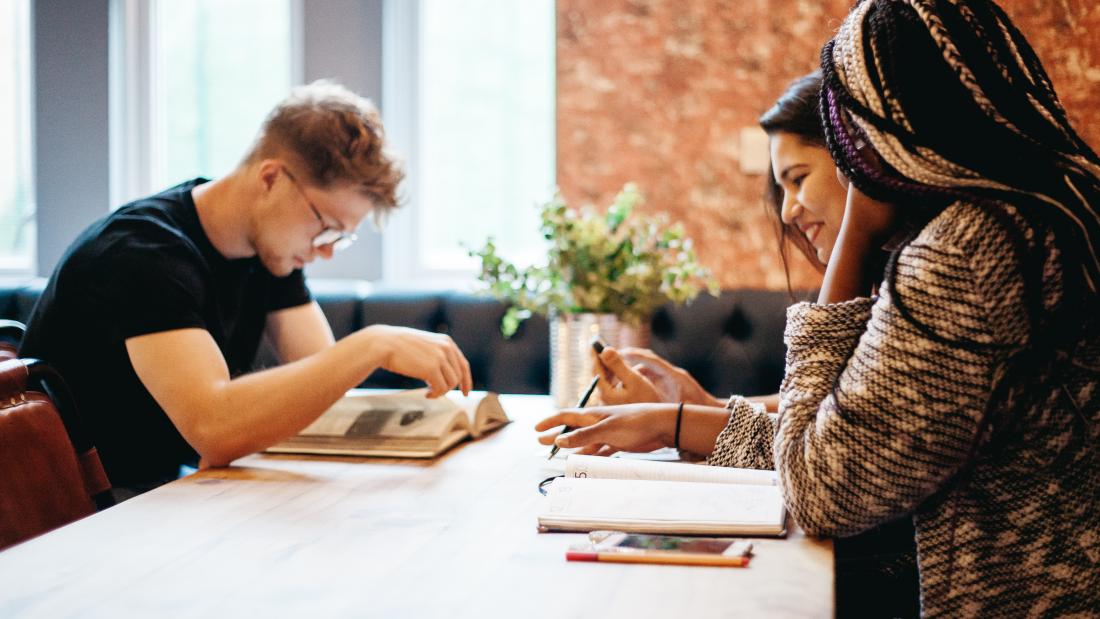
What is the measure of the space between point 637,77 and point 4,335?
1782 millimetres

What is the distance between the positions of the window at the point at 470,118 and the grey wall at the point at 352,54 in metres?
0.04

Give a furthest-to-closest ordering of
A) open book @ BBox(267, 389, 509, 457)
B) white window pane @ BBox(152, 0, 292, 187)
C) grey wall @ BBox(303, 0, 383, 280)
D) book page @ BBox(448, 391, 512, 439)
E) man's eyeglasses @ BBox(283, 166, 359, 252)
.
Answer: white window pane @ BBox(152, 0, 292, 187) → grey wall @ BBox(303, 0, 383, 280) → man's eyeglasses @ BBox(283, 166, 359, 252) → book page @ BBox(448, 391, 512, 439) → open book @ BBox(267, 389, 509, 457)

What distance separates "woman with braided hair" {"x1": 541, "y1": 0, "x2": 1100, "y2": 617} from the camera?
0.89 m

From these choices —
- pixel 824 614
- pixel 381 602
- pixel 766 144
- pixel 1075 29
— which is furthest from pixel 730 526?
pixel 1075 29

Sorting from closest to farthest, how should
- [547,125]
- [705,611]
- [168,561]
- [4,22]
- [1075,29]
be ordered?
[705,611] → [168,561] → [1075,29] → [547,125] → [4,22]

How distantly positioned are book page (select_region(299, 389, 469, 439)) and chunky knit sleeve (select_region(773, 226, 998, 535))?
692 mm

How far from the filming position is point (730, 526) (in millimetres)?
1012

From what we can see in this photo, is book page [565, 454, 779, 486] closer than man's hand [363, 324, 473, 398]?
Yes

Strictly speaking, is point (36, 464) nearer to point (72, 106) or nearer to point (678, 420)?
point (678, 420)

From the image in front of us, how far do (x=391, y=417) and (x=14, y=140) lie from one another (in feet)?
9.07

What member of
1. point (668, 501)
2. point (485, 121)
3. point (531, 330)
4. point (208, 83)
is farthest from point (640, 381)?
point (208, 83)

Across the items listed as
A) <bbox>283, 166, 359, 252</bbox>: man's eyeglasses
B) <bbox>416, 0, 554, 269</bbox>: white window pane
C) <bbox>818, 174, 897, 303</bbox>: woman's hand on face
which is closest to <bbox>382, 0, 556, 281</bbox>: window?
<bbox>416, 0, 554, 269</bbox>: white window pane

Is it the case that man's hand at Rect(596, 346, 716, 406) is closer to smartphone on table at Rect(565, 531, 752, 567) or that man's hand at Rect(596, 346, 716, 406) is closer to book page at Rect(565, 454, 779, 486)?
book page at Rect(565, 454, 779, 486)

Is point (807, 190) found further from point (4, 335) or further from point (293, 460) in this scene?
point (4, 335)
